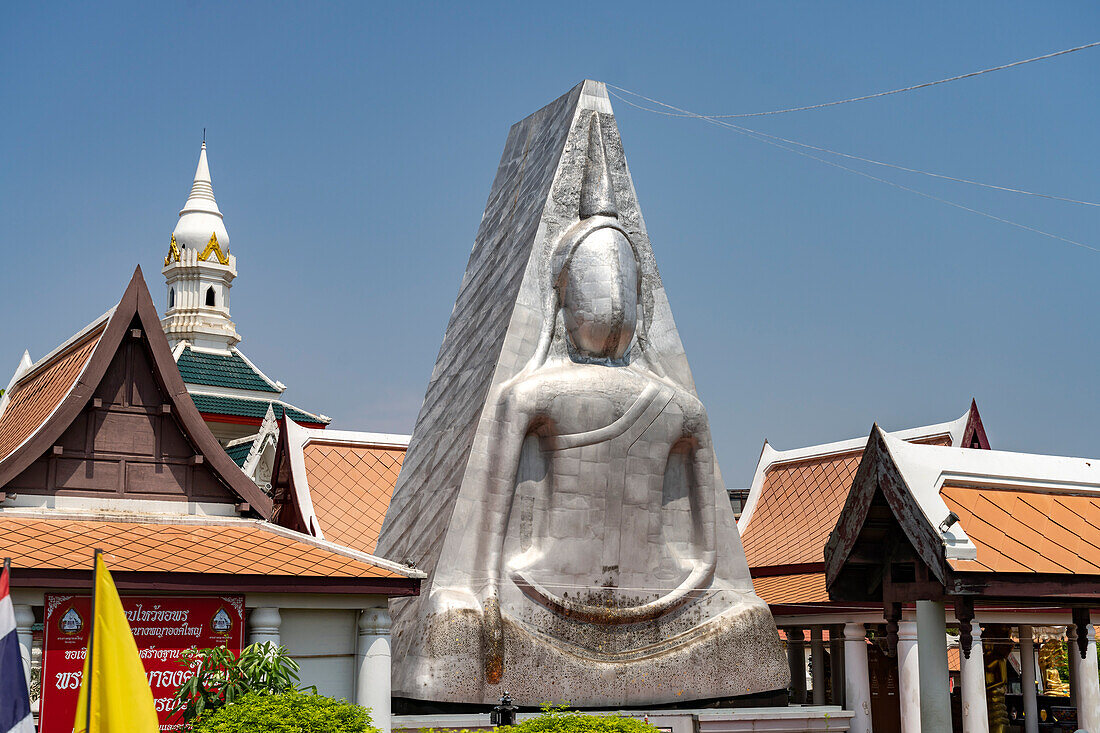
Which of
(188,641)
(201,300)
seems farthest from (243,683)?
(201,300)

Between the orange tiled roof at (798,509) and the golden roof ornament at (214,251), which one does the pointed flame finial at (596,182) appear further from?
the golden roof ornament at (214,251)

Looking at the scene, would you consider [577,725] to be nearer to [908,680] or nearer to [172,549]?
[172,549]

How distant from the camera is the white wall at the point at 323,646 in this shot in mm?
14391

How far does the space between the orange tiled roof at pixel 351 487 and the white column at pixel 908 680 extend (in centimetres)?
983

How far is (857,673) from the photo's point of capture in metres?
21.4

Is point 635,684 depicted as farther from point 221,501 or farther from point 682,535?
point 221,501

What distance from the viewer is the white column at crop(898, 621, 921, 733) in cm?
2047

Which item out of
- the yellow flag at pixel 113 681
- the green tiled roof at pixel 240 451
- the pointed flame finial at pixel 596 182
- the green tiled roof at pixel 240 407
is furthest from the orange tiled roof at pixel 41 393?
the green tiled roof at pixel 240 407

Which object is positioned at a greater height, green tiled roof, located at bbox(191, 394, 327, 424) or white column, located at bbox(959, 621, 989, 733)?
green tiled roof, located at bbox(191, 394, 327, 424)

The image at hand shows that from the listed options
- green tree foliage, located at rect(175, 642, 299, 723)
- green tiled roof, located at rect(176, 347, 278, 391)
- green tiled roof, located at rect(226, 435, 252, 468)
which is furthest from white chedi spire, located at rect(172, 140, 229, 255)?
green tree foliage, located at rect(175, 642, 299, 723)

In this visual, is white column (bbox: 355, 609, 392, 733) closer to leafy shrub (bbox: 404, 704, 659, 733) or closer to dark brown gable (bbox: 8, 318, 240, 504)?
dark brown gable (bbox: 8, 318, 240, 504)

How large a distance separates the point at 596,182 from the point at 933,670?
9132mm

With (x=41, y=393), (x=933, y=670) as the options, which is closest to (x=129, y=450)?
(x=41, y=393)

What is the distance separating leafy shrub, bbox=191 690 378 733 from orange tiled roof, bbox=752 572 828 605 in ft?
37.5
